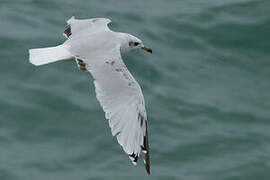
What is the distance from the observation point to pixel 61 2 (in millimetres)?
10727

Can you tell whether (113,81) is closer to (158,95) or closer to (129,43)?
(129,43)

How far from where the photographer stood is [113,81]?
695 cm

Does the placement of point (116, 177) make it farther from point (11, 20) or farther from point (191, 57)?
point (11, 20)

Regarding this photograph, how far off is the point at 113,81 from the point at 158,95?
6.89 feet

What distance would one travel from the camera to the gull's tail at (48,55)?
7.29m

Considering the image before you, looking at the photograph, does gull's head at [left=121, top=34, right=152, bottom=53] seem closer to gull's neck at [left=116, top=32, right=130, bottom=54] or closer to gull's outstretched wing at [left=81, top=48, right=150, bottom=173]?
gull's neck at [left=116, top=32, right=130, bottom=54]

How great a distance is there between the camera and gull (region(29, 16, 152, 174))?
6.71 m

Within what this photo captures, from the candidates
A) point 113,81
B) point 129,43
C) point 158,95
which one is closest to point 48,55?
point 113,81

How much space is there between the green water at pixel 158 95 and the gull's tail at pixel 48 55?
39.7 inches

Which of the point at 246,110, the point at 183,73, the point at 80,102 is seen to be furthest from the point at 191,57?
the point at 80,102

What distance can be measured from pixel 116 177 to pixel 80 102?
1089mm

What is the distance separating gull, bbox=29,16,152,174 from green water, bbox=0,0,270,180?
101 cm

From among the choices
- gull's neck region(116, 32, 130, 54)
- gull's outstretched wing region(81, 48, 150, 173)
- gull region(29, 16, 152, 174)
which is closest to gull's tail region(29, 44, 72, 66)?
gull region(29, 16, 152, 174)

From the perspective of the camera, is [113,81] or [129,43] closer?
[113,81]
